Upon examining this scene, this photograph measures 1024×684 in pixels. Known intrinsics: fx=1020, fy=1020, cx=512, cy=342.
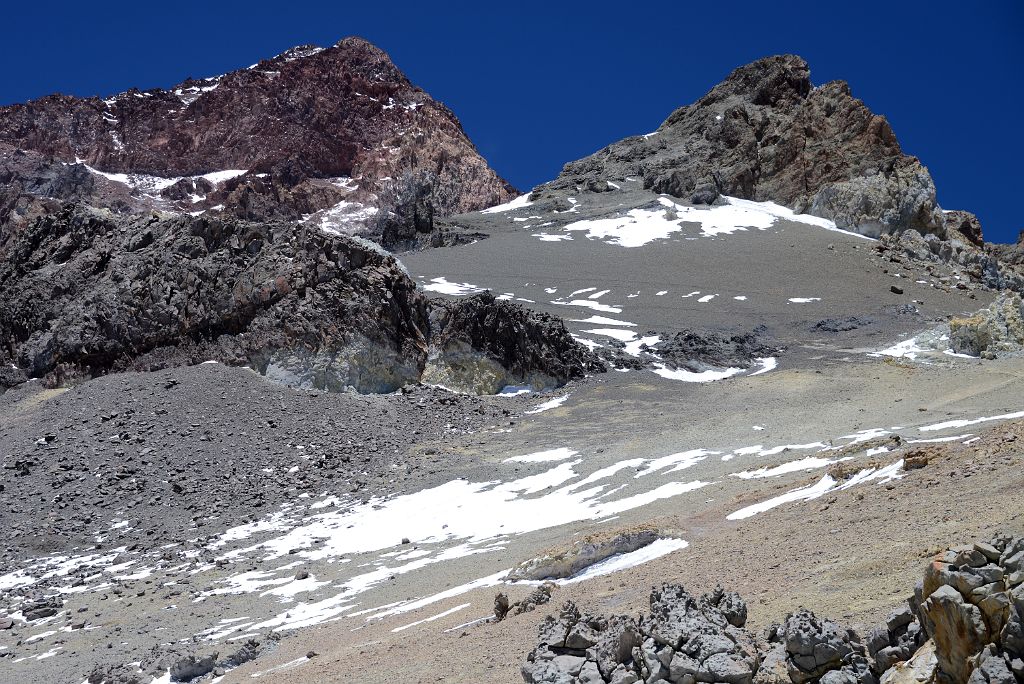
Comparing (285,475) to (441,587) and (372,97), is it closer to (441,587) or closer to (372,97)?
(441,587)

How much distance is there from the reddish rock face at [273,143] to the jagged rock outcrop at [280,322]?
81.1 m

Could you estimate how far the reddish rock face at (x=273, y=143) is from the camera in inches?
5266

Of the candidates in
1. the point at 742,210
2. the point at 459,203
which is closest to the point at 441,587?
the point at 742,210

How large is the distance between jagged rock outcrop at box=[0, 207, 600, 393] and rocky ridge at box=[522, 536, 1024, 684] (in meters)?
30.0

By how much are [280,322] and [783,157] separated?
198ft

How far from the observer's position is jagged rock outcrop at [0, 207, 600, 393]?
39.7 m

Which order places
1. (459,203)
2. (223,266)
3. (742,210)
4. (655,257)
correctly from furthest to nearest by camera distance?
(459,203) < (742,210) < (655,257) < (223,266)

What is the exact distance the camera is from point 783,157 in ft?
290

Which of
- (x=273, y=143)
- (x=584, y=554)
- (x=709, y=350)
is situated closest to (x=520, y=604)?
(x=584, y=554)

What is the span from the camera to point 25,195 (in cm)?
11000

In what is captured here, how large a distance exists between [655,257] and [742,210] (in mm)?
17728

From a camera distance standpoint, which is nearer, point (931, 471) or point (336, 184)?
point (931, 471)

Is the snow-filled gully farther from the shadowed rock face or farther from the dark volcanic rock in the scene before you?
the shadowed rock face

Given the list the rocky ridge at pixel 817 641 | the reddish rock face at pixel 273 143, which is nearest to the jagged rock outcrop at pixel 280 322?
the rocky ridge at pixel 817 641
